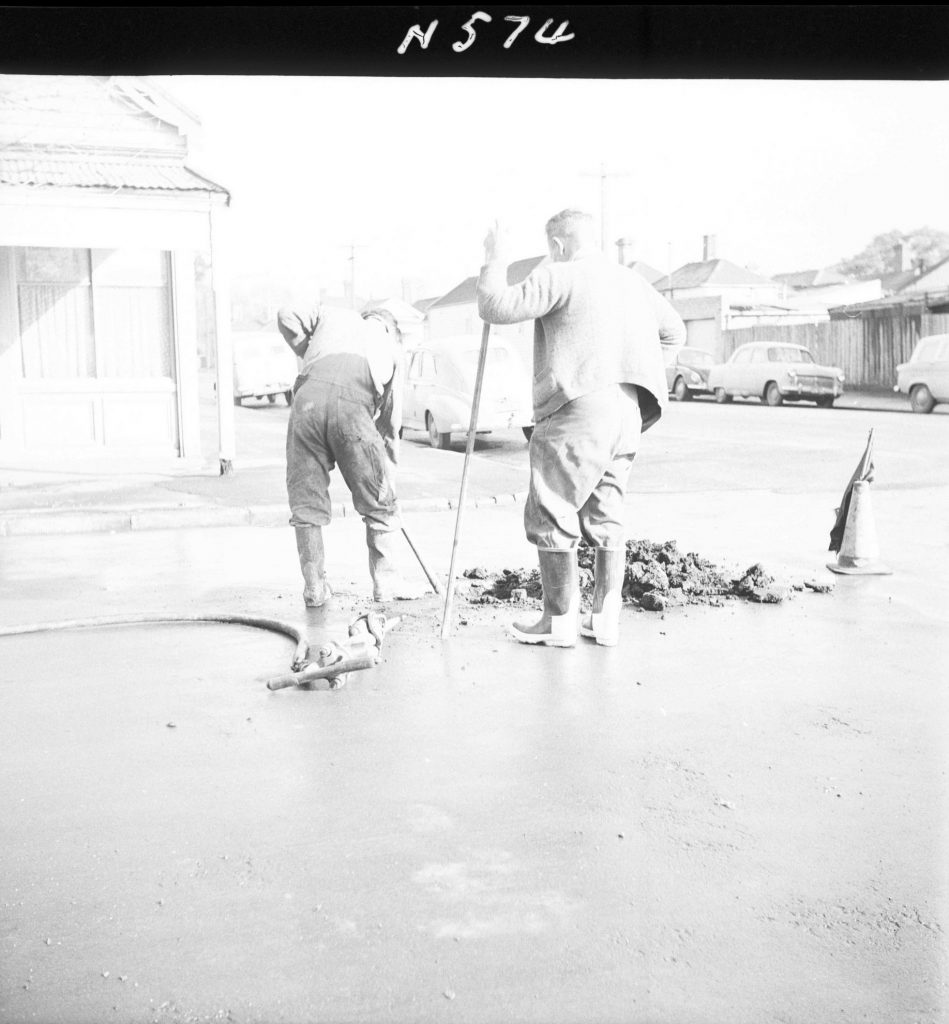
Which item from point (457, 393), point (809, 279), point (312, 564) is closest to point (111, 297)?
point (457, 393)

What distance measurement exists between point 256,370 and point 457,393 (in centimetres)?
270

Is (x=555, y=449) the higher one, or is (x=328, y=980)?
(x=555, y=449)

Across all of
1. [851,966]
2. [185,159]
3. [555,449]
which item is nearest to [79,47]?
[851,966]

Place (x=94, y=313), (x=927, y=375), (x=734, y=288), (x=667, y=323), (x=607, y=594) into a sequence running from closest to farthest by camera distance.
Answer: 1. (x=667, y=323)
2. (x=607, y=594)
3. (x=94, y=313)
4. (x=927, y=375)
5. (x=734, y=288)

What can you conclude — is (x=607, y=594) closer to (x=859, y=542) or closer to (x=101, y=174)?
(x=859, y=542)

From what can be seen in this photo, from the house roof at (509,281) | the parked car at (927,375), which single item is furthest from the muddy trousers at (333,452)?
the parked car at (927,375)

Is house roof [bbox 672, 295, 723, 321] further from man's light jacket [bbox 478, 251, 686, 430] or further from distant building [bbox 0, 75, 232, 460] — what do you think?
man's light jacket [bbox 478, 251, 686, 430]

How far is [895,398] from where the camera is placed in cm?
2414

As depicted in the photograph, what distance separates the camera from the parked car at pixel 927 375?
21.3 m

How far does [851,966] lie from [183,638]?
4345 mm

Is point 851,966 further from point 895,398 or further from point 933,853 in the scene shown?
point 895,398

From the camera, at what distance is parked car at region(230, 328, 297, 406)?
1365 centimetres

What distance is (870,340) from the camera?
25844 mm

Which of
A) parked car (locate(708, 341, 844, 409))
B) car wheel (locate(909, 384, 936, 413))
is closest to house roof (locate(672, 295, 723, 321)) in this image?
parked car (locate(708, 341, 844, 409))
